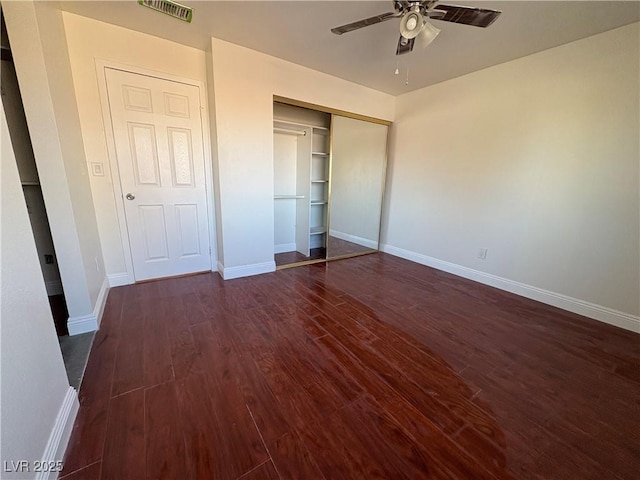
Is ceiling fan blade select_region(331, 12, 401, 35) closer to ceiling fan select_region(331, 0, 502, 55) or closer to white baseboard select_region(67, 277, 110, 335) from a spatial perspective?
ceiling fan select_region(331, 0, 502, 55)

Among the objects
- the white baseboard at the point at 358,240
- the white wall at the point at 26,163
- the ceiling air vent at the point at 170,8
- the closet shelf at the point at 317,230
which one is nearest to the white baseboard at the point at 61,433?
the white wall at the point at 26,163

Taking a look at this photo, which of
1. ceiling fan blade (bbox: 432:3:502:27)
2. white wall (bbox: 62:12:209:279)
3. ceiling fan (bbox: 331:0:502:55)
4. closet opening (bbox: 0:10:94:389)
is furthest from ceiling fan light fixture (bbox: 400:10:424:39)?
closet opening (bbox: 0:10:94:389)

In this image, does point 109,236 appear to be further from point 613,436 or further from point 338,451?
point 613,436

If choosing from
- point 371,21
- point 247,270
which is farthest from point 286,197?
point 371,21

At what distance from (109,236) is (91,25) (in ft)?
6.14

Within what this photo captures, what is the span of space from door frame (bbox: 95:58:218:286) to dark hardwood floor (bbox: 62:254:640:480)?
605 mm

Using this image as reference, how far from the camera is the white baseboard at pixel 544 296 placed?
7.25 ft

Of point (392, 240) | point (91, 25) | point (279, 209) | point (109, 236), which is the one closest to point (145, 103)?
point (91, 25)

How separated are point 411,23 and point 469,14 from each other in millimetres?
342

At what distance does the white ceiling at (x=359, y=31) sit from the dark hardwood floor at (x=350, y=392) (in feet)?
8.07

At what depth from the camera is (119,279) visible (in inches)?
106

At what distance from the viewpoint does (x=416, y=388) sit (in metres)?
1.51

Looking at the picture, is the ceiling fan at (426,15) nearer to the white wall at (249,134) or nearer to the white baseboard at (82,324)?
the white wall at (249,134)

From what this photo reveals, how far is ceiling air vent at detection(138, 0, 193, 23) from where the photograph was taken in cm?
191
